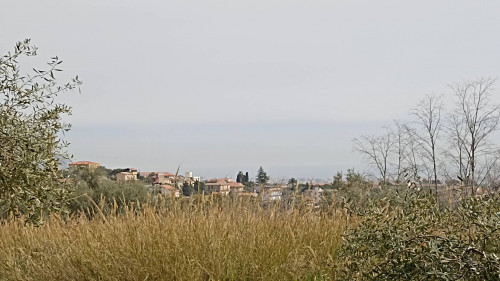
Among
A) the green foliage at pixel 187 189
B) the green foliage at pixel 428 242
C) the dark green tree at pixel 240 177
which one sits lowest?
the green foliage at pixel 428 242

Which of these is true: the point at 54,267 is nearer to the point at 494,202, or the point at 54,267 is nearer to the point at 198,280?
the point at 198,280

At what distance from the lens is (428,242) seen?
2.94m

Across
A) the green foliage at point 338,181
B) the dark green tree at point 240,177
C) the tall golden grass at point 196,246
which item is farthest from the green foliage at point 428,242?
the green foliage at point 338,181

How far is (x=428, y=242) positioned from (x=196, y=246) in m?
2.98

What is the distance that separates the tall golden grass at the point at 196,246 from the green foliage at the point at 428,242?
1620 millimetres

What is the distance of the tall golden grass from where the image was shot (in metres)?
5.35

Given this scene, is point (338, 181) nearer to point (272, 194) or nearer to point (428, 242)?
point (272, 194)

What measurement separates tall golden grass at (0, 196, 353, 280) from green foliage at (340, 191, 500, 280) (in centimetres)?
162

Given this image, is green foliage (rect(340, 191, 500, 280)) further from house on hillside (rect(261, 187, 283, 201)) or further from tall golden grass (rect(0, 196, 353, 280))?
house on hillside (rect(261, 187, 283, 201))

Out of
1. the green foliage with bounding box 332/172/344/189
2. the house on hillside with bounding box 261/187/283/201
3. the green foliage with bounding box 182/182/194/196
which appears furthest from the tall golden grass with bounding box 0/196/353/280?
the green foliage with bounding box 332/172/344/189

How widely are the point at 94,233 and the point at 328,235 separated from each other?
2.57m

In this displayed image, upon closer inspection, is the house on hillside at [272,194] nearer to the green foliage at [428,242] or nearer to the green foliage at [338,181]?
the green foliage at [428,242]

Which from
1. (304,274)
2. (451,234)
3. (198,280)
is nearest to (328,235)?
(304,274)

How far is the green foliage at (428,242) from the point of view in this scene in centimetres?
285
